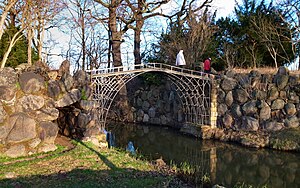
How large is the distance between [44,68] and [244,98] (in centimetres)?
1118

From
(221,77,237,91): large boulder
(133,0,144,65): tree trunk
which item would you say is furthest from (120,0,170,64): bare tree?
(221,77,237,91): large boulder

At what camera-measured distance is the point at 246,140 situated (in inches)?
629

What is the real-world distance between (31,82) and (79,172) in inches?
166

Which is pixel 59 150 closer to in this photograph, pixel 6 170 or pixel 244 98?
pixel 6 170

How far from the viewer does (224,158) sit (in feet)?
45.7

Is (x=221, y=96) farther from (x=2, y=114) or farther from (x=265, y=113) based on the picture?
(x=2, y=114)

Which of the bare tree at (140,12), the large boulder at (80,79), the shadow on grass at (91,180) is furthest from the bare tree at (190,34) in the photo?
the shadow on grass at (91,180)

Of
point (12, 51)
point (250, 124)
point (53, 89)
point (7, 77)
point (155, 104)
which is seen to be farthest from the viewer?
point (155, 104)

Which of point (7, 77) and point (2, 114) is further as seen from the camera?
point (7, 77)

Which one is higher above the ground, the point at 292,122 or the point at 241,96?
the point at 241,96

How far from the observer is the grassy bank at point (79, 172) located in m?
6.88

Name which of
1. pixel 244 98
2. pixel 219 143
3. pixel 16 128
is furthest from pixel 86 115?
pixel 244 98

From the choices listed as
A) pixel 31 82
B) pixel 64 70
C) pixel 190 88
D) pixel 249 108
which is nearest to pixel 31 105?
pixel 31 82

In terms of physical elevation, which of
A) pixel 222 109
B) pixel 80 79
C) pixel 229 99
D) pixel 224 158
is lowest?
pixel 224 158
